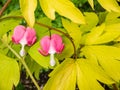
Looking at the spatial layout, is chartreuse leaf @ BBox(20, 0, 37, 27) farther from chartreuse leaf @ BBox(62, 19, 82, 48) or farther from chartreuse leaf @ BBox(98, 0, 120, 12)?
chartreuse leaf @ BBox(62, 19, 82, 48)

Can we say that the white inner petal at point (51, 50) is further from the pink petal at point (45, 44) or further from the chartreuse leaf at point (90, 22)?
the chartreuse leaf at point (90, 22)

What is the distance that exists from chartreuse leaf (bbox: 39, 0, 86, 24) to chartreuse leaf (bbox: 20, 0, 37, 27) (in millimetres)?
20

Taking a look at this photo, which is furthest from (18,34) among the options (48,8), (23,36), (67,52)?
(48,8)

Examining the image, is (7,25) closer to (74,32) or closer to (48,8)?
(74,32)

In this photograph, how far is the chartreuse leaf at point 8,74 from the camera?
937 mm

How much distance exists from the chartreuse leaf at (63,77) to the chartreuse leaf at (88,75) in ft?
0.05

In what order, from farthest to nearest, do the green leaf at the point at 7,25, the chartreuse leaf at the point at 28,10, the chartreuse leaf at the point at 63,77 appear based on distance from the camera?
the green leaf at the point at 7,25 → the chartreuse leaf at the point at 63,77 → the chartreuse leaf at the point at 28,10

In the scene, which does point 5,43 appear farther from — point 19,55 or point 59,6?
point 59,6

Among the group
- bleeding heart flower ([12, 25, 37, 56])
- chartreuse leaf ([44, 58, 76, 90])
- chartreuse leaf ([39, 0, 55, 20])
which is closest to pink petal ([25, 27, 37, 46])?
bleeding heart flower ([12, 25, 37, 56])

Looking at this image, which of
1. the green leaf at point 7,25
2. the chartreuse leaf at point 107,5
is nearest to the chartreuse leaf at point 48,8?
the chartreuse leaf at point 107,5

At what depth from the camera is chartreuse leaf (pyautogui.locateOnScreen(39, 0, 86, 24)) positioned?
0.73 metres

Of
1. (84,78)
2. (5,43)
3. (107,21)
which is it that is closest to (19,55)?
(5,43)

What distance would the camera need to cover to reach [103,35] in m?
0.99

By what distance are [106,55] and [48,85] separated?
16 cm
